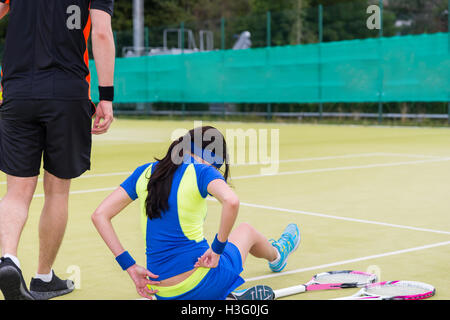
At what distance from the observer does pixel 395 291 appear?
12.6 ft

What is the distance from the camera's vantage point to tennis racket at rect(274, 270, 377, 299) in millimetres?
4007

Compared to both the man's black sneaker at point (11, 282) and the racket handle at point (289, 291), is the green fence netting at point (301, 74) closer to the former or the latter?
the racket handle at point (289, 291)

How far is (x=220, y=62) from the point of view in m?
23.6

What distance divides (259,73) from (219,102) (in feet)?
6.27

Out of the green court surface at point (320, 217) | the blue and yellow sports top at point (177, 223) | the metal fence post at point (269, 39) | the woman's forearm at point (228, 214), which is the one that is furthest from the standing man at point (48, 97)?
the metal fence post at point (269, 39)

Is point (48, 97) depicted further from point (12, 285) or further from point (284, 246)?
point (284, 246)

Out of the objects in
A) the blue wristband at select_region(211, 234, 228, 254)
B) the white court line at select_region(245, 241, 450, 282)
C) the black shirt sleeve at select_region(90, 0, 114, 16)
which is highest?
the black shirt sleeve at select_region(90, 0, 114, 16)

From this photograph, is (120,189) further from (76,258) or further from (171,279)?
(76,258)

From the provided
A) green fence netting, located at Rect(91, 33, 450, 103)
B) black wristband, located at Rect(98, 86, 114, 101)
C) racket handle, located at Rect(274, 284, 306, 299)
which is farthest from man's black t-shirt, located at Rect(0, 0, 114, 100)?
green fence netting, located at Rect(91, 33, 450, 103)

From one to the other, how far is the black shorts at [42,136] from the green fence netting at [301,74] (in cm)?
1536

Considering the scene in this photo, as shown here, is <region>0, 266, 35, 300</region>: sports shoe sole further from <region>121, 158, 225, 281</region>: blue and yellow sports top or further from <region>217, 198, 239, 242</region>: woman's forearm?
<region>217, 198, 239, 242</region>: woman's forearm

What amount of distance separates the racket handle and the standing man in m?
1.16

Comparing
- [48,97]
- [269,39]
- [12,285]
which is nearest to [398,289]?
[12,285]

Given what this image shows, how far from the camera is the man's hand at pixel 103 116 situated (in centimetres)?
394
